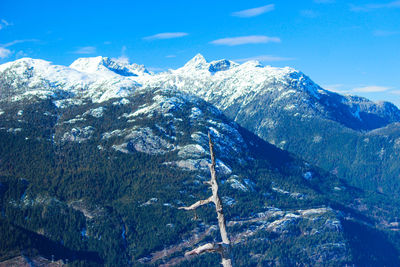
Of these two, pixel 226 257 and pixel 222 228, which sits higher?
pixel 222 228

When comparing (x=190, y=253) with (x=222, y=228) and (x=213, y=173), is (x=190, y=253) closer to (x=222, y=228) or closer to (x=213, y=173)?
(x=222, y=228)

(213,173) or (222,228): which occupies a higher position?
(213,173)

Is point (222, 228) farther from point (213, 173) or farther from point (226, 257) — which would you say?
point (213, 173)

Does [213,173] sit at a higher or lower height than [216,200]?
higher

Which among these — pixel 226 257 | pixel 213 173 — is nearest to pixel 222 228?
pixel 226 257

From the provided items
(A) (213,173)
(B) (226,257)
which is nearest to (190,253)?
(B) (226,257)

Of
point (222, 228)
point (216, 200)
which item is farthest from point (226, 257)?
point (216, 200)

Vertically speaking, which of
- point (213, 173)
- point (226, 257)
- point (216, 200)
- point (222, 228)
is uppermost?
point (213, 173)
